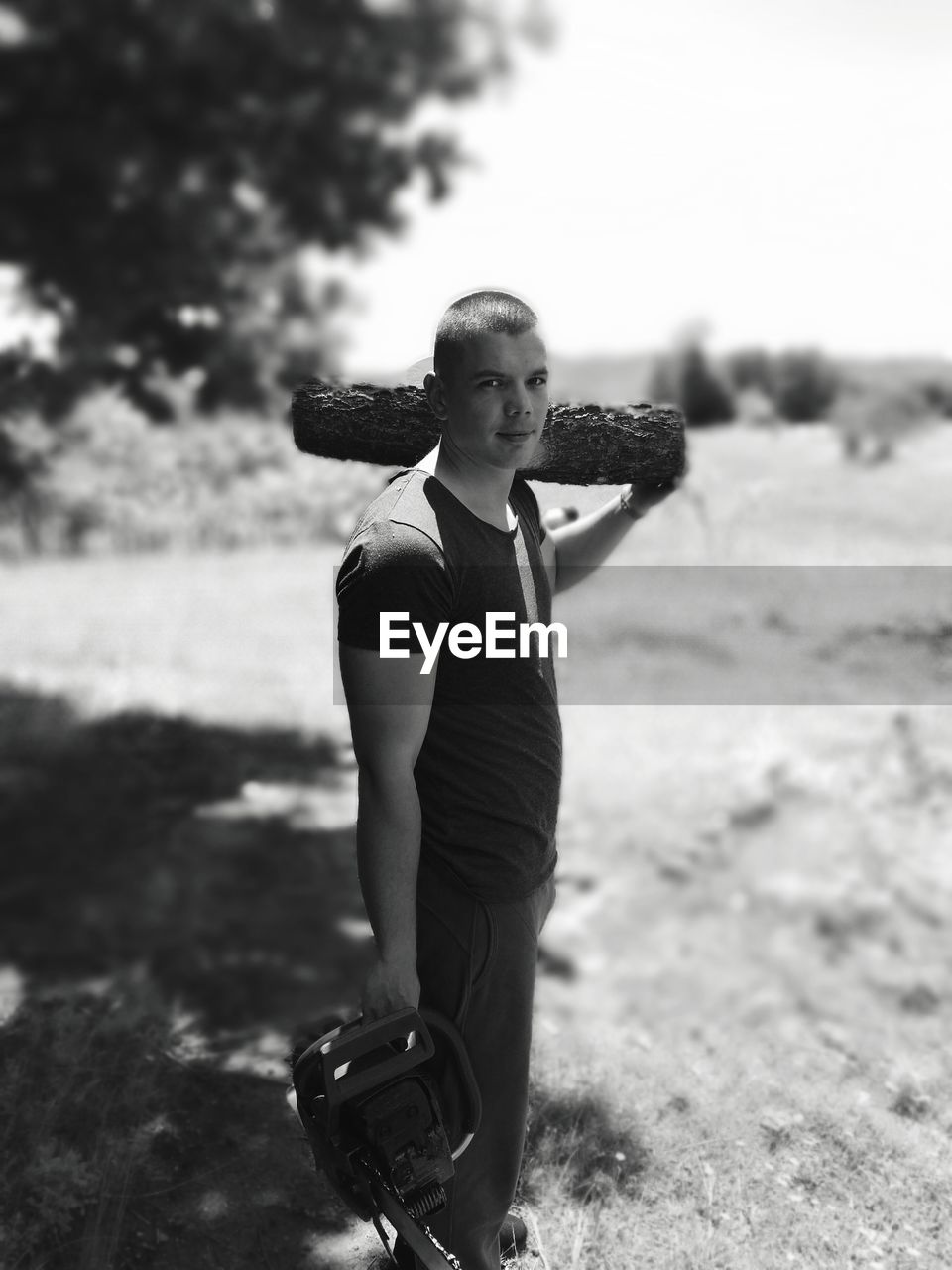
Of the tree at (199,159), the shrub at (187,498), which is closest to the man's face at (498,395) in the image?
the tree at (199,159)

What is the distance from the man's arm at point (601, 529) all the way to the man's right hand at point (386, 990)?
932mm

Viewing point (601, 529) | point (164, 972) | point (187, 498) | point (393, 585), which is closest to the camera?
point (393, 585)

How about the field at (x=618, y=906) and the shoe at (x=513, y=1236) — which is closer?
the shoe at (x=513, y=1236)

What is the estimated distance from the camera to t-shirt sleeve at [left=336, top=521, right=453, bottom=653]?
1561 millimetres

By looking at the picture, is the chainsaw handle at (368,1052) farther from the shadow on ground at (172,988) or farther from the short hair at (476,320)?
the shadow on ground at (172,988)

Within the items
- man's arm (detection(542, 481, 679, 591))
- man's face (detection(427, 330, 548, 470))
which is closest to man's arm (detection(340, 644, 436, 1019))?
man's face (detection(427, 330, 548, 470))

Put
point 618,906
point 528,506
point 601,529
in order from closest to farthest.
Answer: point 528,506, point 601,529, point 618,906

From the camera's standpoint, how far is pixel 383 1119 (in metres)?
1.61

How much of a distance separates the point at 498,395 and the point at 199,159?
14.5ft

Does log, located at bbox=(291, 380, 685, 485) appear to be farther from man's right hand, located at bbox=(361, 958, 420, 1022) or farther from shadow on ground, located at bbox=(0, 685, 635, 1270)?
shadow on ground, located at bbox=(0, 685, 635, 1270)

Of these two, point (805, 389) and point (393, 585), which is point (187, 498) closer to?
point (805, 389)

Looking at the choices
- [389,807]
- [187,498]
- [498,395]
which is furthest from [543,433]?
[187,498]

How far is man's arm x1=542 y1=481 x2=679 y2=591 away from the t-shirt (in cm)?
42

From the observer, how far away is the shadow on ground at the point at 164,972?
8.33ft
